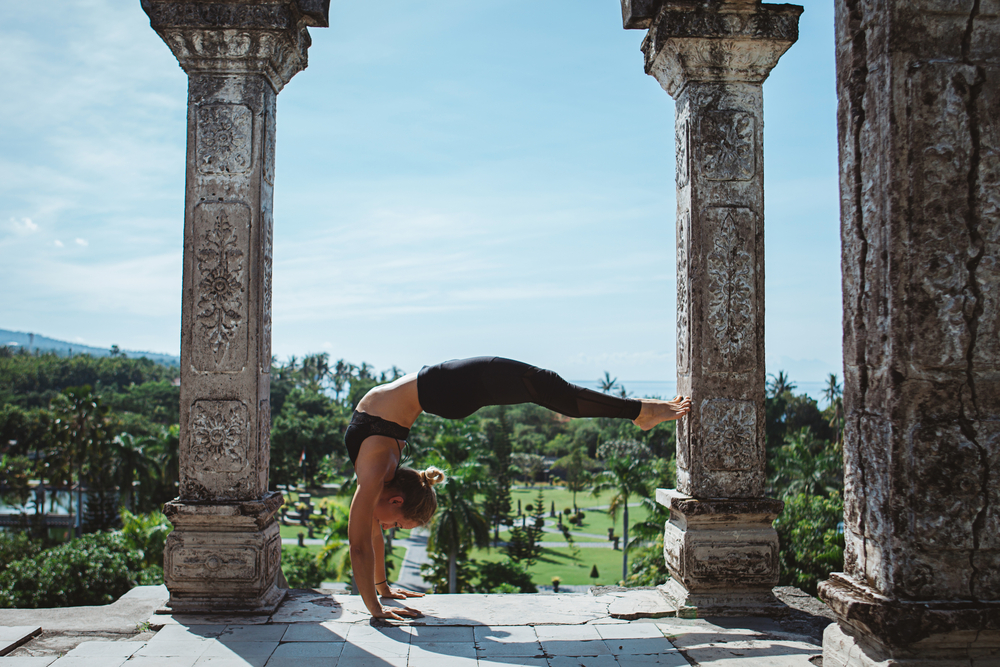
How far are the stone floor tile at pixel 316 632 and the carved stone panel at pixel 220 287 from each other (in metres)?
1.65

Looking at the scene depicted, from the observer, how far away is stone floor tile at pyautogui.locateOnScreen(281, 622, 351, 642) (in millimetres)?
3680

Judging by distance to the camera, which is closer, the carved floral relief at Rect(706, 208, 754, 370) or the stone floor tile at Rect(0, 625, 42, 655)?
the stone floor tile at Rect(0, 625, 42, 655)

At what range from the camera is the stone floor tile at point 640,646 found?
3508 millimetres

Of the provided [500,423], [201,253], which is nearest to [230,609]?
[201,253]

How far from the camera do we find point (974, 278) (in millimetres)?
Result: 2469

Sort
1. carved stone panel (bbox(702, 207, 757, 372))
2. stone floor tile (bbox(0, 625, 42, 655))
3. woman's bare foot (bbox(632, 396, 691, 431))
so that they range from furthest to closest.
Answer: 1. carved stone panel (bbox(702, 207, 757, 372))
2. woman's bare foot (bbox(632, 396, 691, 431))
3. stone floor tile (bbox(0, 625, 42, 655))

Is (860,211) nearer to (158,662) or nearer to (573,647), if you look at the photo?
(573,647)

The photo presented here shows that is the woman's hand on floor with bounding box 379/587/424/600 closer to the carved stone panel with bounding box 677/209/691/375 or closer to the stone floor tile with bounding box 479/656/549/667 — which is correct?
the stone floor tile with bounding box 479/656/549/667

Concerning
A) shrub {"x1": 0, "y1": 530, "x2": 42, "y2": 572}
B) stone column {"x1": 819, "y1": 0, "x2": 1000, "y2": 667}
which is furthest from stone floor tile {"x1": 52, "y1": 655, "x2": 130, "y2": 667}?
shrub {"x1": 0, "y1": 530, "x2": 42, "y2": 572}

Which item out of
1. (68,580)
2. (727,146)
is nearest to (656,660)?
(727,146)

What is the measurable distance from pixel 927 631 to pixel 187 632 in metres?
3.67

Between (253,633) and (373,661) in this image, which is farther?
(253,633)

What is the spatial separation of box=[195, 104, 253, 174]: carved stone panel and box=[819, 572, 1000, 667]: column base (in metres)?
4.24

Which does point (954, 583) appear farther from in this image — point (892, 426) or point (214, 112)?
point (214, 112)
